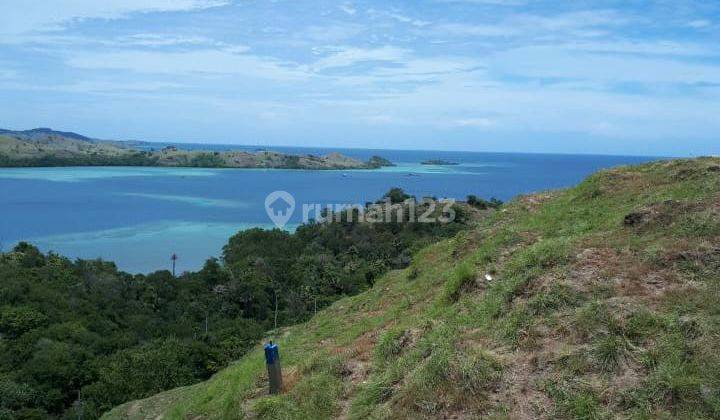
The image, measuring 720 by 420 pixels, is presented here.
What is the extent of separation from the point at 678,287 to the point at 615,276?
67 centimetres

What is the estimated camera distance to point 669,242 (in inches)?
285

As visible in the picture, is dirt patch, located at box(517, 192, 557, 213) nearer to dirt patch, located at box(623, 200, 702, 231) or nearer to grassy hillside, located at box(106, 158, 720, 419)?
grassy hillside, located at box(106, 158, 720, 419)

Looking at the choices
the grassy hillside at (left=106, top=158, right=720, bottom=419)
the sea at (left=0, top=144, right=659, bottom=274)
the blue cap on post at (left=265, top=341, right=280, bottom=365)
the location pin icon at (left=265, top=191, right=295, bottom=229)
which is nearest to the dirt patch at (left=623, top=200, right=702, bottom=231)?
the grassy hillside at (left=106, top=158, right=720, bottom=419)

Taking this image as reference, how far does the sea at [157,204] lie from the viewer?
67312mm

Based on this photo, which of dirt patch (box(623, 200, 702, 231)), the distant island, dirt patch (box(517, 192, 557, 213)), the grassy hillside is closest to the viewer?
the grassy hillside

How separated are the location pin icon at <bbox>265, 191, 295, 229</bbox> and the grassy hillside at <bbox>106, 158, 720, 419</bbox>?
76.9 meters

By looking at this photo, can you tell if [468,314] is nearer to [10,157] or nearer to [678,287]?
[678,287]

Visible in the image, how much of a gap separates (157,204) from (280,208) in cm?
2147

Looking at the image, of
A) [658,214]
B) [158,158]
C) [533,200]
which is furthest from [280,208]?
[158,158]

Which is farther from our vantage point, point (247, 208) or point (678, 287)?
point (247, 208)

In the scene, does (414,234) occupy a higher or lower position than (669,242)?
lower

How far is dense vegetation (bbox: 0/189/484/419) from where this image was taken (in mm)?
24391

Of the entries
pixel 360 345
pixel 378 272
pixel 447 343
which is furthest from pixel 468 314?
pixel 378 272

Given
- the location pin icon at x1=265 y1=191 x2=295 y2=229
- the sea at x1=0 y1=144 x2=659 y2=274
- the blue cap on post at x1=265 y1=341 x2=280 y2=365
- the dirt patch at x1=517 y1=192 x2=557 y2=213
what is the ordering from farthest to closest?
the location pin icon at x1=265 y1=191 x2=295 y2=229
the sea at x1=0 y1=144 x2=659 y2=274
the dirt patch at x1=517 y1=192 x2=557 y2=213
the blue cap on post at x1=265 y1=341 x2=280 y2=365
